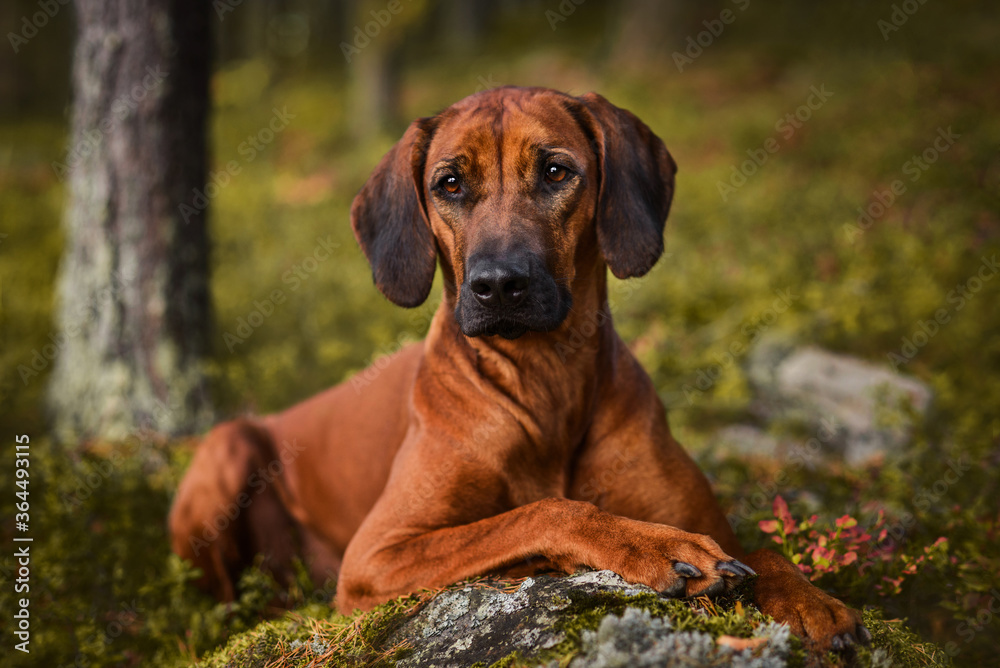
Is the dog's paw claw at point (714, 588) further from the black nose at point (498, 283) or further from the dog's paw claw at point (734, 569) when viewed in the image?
the black nose at point (498, 283)

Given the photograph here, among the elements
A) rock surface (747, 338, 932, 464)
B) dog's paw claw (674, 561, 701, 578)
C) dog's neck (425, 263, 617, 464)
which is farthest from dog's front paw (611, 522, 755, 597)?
rock surface (747, 338, 932, 464)

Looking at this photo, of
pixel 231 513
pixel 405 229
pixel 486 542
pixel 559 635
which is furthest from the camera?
pixel 231 513

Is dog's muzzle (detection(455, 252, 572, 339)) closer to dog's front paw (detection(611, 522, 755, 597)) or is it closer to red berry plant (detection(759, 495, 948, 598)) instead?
dog's front paw (detection(611, 522, 755, 597))

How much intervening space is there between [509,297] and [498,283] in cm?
7

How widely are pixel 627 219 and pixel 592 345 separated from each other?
509 millimetres

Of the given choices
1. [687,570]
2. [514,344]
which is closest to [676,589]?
[687,570]

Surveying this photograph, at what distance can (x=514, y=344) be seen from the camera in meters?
2.96

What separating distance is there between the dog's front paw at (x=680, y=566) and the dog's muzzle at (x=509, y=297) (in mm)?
860

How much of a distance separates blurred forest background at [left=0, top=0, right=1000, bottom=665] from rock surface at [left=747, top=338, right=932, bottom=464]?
195mm

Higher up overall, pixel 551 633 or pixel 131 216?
pixel 131 216

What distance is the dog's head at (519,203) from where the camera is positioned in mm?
2676

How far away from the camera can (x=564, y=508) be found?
235 centimetres

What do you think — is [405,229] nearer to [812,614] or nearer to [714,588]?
[714,588]

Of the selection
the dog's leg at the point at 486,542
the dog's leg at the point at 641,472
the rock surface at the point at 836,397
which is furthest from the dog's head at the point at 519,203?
the rock surface at the point at 836,397
